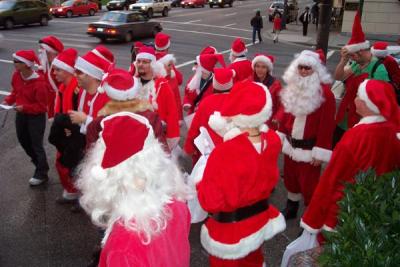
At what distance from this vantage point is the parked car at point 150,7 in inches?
1275

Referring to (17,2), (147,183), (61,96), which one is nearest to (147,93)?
(61,96)

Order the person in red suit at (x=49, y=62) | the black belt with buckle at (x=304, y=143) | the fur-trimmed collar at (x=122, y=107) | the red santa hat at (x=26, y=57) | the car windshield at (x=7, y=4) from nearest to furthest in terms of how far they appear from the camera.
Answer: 1. the fur-trimmed collar at (x=122, y=107)
2. the black belt with buckle at (x=304, y=143)
3. the red santa hat at (x=26, y=57)
4. the person in red suit at (x=49, y=62)
5. the car windshield at (x=7, y=4)

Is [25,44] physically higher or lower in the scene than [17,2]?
lower

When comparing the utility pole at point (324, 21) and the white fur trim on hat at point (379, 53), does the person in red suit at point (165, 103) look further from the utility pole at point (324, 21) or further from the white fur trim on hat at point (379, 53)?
the utility pole at point (324, 21)

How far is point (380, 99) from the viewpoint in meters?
3.56

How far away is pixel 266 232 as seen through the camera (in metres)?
3.21

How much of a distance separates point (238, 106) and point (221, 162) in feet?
1.81

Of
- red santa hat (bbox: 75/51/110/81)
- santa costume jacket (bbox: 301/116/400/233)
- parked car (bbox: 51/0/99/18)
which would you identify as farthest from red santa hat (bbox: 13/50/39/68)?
parked car (bbox: 51/0/99/18)

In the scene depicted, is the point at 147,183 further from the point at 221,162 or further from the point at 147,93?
the point at 147,93

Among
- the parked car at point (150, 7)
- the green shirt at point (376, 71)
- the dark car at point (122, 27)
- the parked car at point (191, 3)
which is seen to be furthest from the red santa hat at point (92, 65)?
the parked car at point (191, 3)

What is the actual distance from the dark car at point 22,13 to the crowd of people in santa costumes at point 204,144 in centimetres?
1947

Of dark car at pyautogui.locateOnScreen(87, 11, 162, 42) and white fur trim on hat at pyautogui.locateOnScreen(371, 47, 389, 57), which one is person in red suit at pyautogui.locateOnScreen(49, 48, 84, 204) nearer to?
white fur trim on hat at pyautogui.locateOnScreen(371, 47, 389, 57)

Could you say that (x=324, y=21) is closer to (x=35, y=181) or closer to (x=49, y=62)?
(x=49, y=62)

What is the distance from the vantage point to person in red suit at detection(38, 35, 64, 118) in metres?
6.04
